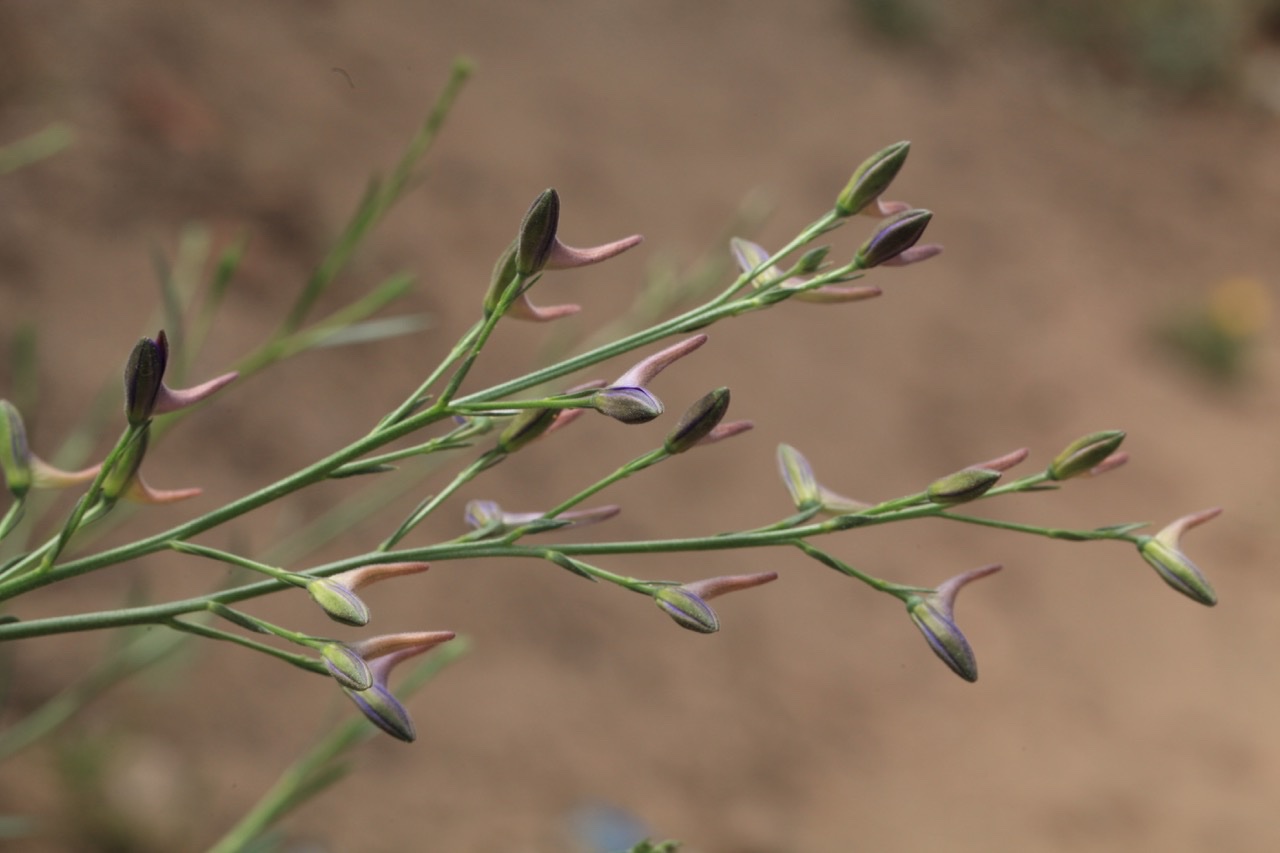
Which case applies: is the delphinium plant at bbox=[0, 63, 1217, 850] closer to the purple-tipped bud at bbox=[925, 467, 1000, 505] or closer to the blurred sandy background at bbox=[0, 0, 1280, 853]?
the purple-tipped bud at bbox=[925, 467, 1000, 505]

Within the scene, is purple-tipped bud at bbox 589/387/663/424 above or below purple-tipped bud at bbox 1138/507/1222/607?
below

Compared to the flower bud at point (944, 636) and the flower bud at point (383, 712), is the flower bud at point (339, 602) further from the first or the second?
the flower bud at point (944, 636)

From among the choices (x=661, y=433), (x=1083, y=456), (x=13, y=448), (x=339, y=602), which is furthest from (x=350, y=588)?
(x=661, y=433)

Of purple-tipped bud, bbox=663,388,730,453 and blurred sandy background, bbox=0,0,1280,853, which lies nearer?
purple-tipped bud, bbox=663,388,730,453

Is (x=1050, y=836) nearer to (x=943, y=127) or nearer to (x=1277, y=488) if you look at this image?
(x=1277, y=488)

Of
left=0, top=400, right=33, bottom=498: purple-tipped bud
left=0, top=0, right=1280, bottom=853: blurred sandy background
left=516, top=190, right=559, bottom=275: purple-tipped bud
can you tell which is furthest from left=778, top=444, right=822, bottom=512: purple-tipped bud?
left=0, top=0, right=1280, bottom=853: blurred sandy background

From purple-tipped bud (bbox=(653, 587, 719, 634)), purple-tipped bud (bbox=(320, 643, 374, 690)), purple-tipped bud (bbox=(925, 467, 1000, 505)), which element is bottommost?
purple-tipped bud (bbox=(320, 643, 374, 690))

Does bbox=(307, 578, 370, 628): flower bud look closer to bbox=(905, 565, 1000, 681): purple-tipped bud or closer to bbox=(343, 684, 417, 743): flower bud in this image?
bbox=(343, 684, 417, 743): flower bud
